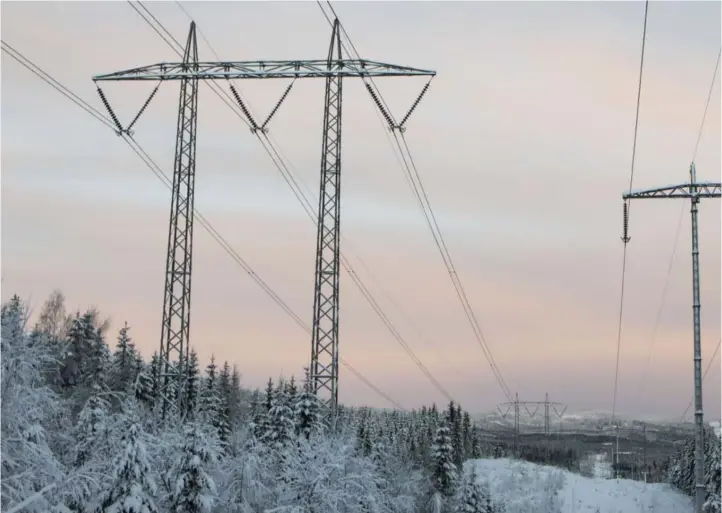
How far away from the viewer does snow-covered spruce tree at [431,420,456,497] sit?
92.3 m

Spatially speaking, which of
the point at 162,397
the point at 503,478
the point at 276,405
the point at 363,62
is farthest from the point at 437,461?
the point at 503,478

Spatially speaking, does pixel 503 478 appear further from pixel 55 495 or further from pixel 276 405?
pixel 55 495

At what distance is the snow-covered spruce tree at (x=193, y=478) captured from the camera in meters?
32.2

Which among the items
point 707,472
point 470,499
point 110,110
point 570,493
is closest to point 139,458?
point 110,110

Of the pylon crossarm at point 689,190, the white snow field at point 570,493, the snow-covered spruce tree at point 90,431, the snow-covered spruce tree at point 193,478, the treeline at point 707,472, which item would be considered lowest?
the white snow field at point 570,493

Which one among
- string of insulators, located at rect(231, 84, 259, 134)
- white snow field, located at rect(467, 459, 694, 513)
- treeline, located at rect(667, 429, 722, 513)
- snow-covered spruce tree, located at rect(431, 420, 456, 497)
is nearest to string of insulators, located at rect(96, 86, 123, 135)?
string of insulators, located at rect(231, 84, 259, 134)

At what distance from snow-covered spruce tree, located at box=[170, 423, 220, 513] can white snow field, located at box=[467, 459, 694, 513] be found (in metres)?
109

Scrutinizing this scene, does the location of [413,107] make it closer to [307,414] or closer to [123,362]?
[307,414]

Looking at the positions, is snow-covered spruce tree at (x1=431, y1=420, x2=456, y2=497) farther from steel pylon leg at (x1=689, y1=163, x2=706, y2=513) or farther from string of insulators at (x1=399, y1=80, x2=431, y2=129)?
steel pylon leg at (x1=689, y1=163, x2=706, y2=513)

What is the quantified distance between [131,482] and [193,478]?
355 cm

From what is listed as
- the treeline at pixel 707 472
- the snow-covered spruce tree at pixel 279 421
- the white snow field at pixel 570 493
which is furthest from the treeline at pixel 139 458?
the white snow field at pixel 570 493

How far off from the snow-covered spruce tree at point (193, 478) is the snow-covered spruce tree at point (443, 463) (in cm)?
6191

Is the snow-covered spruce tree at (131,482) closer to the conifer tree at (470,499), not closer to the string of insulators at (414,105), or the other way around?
the string of insulators at (414,105)

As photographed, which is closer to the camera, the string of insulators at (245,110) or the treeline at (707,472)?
the string of insulators at (245,110)
